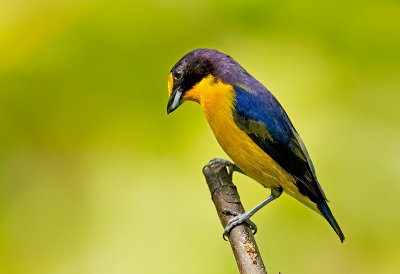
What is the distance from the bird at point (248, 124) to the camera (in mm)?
2836

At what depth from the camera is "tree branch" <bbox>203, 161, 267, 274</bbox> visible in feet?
7.66

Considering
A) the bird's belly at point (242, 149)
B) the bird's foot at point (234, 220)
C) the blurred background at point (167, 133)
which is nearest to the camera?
the bird's foot at point (234, 220)

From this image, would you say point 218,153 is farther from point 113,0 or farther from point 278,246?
point 113,0

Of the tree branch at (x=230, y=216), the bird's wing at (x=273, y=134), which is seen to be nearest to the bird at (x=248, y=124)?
the bird's wing at (x=273, y=134)

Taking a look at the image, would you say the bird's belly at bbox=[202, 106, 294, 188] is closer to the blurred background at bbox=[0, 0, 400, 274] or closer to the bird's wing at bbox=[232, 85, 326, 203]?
the bird's wing at bbox=[232, 85, 326, 203]

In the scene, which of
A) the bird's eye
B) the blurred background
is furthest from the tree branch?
the blurred background

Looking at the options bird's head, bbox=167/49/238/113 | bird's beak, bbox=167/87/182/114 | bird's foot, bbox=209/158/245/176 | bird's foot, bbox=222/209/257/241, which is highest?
bird's head, bbox=167/49/238/113

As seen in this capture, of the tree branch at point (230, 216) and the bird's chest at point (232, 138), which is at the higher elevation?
the bird's chest at point (232, 138)

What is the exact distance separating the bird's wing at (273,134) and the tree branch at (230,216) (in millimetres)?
153

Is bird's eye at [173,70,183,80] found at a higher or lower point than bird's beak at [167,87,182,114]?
higher

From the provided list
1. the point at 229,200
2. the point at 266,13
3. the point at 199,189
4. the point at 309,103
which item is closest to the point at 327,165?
the point at 309,103

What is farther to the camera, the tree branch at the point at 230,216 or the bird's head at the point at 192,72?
the bird's head at the point at 192,72

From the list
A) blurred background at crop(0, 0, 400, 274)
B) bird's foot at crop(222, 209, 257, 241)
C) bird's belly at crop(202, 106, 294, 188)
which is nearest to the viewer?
bird's foot at crop(222, 209, 257, 241)

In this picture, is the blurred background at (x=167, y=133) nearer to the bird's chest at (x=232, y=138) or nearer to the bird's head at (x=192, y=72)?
the bird's chest at (x=232, y=138)
